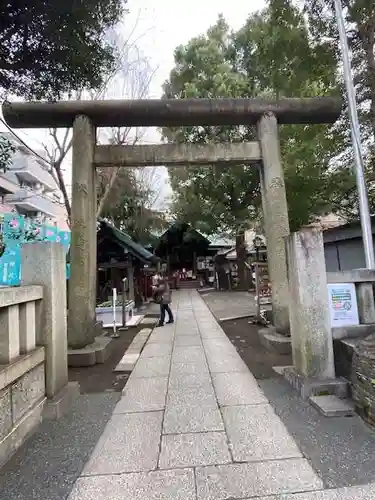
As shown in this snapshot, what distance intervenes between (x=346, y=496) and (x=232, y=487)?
0.78 meters

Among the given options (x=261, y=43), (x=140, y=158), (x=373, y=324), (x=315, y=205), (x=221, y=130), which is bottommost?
Answer: (x=373, y=324)

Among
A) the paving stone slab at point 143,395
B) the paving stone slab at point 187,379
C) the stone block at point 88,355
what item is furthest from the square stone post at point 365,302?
the stone block at point 88,355

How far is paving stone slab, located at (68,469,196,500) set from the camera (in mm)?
2301

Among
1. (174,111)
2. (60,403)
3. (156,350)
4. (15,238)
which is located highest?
(174,111)

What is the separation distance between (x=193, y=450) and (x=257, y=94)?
55.3 ft

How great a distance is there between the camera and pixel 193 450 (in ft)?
9.39

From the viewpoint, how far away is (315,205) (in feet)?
31.9

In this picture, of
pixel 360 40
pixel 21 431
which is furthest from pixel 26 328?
pixel 360 40

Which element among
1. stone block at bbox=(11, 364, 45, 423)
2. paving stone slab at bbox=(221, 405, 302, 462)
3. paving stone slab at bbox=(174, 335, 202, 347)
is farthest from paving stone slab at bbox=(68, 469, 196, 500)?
paving stone slab at bbox=(174, 335, 202, 347)

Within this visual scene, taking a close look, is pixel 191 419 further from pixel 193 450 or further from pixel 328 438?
pixel 328 438

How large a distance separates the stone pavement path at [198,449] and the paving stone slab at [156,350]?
1335 millimetres

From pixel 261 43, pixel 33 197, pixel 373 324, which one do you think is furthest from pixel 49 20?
pixel 33 197

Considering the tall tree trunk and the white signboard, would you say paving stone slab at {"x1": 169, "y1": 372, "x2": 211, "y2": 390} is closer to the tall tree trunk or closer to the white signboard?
the white signboard

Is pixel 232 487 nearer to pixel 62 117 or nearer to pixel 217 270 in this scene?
pixel 62 117
